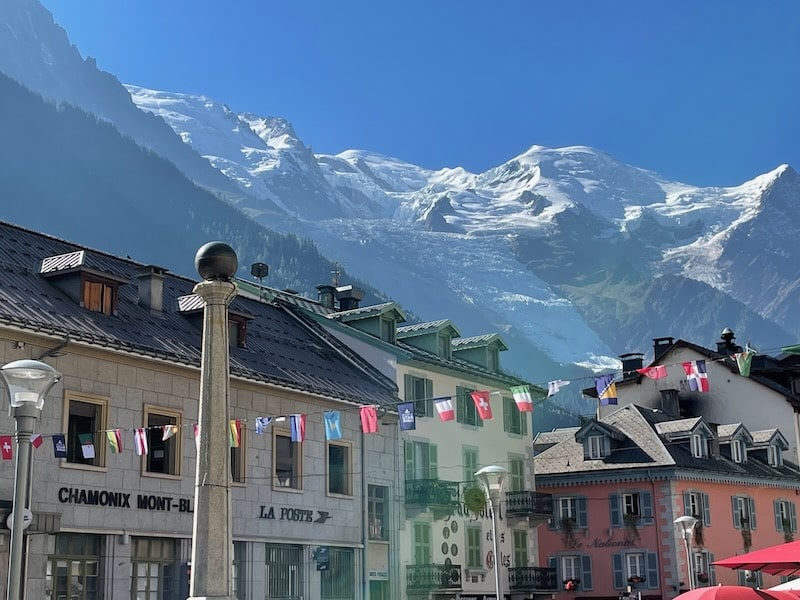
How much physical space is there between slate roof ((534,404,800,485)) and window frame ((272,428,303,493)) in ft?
71.3

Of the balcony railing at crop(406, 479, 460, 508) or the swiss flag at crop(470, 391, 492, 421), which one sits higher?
the swiss flag at crop(470, 391, 492, 421)

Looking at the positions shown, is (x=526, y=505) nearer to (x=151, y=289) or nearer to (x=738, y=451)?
(x=738, y=451)

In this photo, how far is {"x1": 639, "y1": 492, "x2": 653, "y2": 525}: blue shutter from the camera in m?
51.2

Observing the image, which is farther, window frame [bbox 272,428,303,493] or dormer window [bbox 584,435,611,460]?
dormer window [bbox 584,435,611,460]

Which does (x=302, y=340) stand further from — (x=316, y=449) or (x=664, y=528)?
(x=664, y=528)

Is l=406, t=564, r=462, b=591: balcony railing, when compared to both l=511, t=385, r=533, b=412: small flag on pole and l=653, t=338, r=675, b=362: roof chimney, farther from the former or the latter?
l=653, t=338, r=675, b=362: roof chimney

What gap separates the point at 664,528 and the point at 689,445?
4.96 meters

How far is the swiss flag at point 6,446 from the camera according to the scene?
24.7 metres

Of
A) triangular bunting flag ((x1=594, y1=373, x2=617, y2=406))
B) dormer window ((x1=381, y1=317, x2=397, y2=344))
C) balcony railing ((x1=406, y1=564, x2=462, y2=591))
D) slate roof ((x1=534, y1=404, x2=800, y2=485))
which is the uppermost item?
dormer window ((x1=381, y1=317, x2=397, y2=344))

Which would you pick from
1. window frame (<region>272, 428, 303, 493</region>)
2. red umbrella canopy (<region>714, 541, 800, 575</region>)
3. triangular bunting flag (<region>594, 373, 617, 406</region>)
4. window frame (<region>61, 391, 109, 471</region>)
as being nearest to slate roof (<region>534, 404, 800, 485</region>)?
window frame (<region>272, 428, 303, 493</region>)

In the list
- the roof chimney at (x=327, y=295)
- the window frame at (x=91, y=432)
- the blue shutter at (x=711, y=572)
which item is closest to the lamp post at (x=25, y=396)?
the window frame at (x=91, y=432)

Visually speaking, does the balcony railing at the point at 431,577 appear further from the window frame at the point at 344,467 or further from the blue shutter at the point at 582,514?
the blue shutter at the point at 582,514

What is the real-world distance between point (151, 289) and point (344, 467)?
8611 mm

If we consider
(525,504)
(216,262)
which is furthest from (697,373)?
(525,504)
